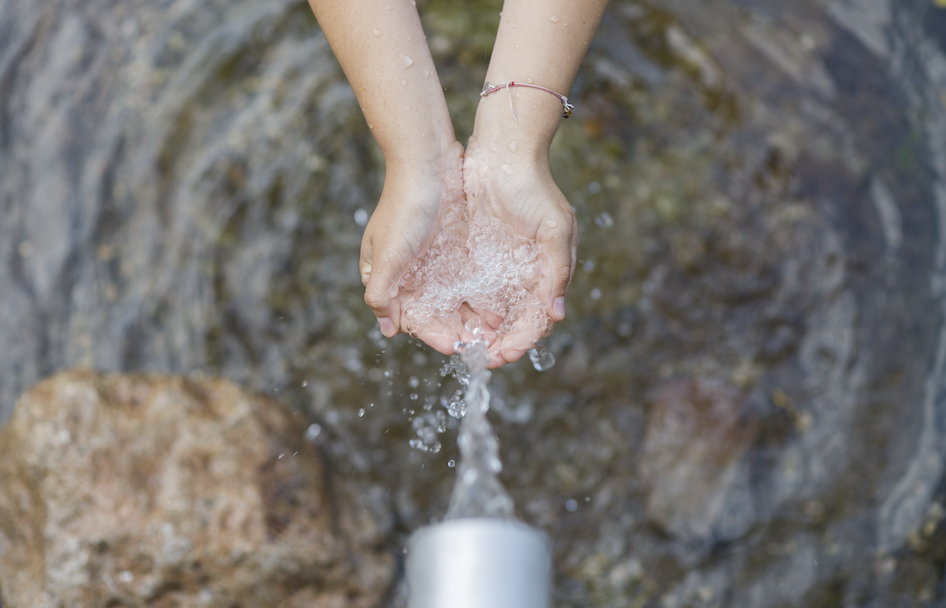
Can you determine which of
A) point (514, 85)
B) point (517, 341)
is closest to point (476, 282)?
point (517, 341)

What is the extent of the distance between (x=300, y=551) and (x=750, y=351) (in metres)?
2.11

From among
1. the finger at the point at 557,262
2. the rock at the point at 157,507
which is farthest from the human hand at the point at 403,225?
the rock at the point at 157,507

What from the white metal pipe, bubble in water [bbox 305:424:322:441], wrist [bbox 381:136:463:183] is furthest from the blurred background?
the white metal pipe

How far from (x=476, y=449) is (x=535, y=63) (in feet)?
4.58

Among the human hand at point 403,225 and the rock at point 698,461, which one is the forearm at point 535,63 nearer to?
the human hand at point 403,225

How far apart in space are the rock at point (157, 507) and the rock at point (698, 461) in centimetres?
134

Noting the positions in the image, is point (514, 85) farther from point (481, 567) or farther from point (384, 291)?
point (481, 567)

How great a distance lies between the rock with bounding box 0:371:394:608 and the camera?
2207 mm

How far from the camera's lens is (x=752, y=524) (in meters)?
2.72

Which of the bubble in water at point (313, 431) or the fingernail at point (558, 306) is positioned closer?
the fingernail at point (558, 306)

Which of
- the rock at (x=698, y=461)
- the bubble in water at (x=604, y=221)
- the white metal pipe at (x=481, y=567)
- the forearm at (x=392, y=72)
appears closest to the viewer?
the white metal pipe at (x=481, y=567)

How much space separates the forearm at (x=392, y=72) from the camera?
175 centimetres

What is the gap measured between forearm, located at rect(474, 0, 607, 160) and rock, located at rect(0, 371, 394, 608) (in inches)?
58.8

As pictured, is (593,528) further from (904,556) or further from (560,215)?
(560,215)
